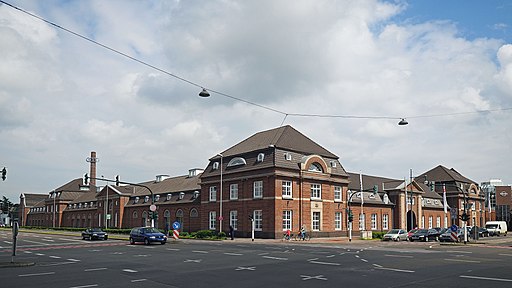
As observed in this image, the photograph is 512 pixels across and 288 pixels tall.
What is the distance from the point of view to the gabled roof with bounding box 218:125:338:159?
56938mm

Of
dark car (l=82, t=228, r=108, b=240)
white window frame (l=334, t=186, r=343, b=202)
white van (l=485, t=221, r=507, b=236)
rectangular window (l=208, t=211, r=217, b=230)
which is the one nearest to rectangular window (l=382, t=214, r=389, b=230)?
white van (l=485, t=221, r=507, b=236)

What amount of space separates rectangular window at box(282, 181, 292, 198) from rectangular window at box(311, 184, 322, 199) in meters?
3.49

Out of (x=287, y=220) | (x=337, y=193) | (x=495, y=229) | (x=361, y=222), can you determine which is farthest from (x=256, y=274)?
(x=495, y=229)

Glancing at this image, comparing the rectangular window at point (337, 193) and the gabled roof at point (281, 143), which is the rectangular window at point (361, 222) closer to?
the rectangular window at point (337, 193)

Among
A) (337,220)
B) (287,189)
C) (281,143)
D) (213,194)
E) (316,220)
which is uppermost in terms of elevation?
(281,143)

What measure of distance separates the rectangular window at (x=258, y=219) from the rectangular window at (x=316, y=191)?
6675 millimetres

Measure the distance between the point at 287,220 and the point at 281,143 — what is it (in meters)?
8.50

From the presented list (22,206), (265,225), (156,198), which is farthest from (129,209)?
(22,206)

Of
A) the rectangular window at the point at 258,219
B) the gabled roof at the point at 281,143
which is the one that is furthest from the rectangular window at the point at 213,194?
the rectangular window at the point at 258,219

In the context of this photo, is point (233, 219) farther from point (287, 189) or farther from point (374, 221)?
point (374, 221)

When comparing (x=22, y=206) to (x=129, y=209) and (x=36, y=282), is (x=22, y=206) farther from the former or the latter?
(x=36, y=282)

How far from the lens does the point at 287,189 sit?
Answer: 5553cm

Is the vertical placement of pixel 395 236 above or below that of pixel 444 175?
below

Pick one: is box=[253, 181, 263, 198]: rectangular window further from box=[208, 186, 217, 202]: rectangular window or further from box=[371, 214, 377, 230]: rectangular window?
box=[371, 214, 377, 230]: rectangular window
